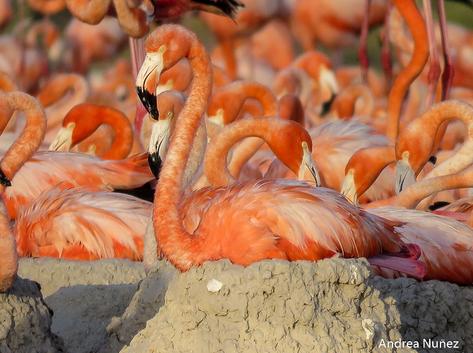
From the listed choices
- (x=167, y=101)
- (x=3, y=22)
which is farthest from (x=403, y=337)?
(x=3, y=22)

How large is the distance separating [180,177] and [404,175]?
1.53 m

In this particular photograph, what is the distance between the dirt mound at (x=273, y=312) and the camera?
387 centimetres

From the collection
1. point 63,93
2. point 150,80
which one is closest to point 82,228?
point 150,80

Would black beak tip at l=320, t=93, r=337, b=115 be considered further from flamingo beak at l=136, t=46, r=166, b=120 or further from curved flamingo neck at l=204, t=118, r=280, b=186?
flamingo beak at l=136, t=46, r=166, b=120

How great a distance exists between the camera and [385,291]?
447 cm

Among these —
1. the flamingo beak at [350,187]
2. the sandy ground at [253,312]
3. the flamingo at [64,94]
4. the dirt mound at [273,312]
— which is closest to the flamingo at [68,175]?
the flamingo beak at [350,187]

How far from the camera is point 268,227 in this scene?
421 centimetres

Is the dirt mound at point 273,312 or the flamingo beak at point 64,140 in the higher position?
the dirt mound at point 273,312

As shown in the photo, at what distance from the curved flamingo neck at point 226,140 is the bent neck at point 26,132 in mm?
1071

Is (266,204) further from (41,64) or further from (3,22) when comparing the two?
(3,22)

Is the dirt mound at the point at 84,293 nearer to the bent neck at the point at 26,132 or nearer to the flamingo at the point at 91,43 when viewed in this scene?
the bent neck at the point at 26,132

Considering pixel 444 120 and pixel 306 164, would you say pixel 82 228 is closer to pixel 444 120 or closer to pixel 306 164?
pixel 306 164

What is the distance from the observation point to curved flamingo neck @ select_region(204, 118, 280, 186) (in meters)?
5.71

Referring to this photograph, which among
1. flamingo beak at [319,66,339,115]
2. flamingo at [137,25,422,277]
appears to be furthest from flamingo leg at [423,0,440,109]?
flamingo at [137,25,422,277]
